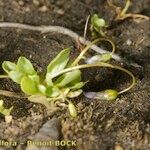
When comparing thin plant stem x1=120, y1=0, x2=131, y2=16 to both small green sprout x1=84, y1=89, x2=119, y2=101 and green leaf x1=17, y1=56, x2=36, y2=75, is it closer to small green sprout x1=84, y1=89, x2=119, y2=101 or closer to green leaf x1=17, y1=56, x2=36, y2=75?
small green sprout x1=84, y1=89, x2=119, y2=101

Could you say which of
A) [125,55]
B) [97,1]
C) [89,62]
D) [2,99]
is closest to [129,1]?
[97,1]

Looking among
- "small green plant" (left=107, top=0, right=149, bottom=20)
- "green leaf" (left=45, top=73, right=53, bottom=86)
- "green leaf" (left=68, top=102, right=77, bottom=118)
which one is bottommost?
"green leaf" (left=68, top=102, right=77, bottom=118)

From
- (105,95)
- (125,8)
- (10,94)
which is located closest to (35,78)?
(10,94)

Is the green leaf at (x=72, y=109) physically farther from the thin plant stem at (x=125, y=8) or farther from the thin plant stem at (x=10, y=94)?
the thin plant stem at (x=125, y=8)

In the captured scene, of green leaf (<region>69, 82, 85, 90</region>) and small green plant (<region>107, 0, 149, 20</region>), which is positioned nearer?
green leaf (<region>69, 82, 85, 90</region>)

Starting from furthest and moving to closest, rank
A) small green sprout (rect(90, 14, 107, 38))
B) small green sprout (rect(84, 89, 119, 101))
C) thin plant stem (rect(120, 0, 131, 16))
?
1. thin plant stem (rect(120, 0, 131, 16))
2. small green sprout (rect(90, 14, 107, 38))
3. small green sprout (rect(84, 89, 119, 101))

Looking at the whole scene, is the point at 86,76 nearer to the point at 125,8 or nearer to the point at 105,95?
the point at 105,95

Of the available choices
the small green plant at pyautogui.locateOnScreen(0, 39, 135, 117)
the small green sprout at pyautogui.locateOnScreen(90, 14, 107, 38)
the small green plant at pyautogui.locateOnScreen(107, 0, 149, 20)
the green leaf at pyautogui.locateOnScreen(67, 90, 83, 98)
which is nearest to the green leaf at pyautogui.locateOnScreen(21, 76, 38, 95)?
the small green plant at pyautogui.locateOnScreen(0, 39, 135, 117)
